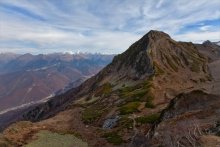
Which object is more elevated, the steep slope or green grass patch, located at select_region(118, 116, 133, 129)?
the steep slope

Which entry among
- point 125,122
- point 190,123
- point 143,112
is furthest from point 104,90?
point 190,123

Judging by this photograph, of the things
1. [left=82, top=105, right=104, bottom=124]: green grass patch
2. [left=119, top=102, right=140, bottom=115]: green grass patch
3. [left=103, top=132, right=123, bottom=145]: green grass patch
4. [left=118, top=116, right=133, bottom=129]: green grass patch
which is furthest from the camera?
[left=82, top=105, right=104, bottom=124]: green grass patch

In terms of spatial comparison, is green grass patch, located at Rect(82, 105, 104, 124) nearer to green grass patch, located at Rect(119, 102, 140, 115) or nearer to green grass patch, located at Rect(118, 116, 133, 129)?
green grass patch, located at Rect(119, 102, 140, 115)

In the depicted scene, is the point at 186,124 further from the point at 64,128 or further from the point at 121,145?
the point at 64,128

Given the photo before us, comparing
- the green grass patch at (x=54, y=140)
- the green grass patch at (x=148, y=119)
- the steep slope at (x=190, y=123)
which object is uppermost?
the steep slope at (x=190, y=123)

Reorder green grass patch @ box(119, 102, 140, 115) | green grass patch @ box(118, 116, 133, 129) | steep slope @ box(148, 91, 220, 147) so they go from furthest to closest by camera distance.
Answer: green grass patch @ box(119, 102, 140, 115) < green grass patch @ box(118, 116, 133, 129) < steep slope @ box(148, 91, 220, 147)

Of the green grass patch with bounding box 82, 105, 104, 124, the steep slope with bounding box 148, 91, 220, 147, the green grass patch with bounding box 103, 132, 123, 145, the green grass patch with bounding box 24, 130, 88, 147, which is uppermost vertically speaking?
the steep slope with bounding box 148, 91, 220, 147

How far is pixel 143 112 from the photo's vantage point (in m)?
110

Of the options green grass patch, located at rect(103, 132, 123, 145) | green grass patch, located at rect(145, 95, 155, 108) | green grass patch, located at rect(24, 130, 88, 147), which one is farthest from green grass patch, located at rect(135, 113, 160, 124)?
green grass patch, located at rect(145, 95, 155, 108)

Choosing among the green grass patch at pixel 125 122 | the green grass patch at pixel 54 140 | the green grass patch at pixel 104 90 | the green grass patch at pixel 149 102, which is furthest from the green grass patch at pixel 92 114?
the green grass patch at pixel 54 140

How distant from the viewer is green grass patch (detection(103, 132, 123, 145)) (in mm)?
82431

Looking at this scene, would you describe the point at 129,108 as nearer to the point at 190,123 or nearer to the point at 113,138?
the point at 113,138

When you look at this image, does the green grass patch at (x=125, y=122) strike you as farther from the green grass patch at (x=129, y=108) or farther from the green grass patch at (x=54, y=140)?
the green grass patch at (x=54, y=140)

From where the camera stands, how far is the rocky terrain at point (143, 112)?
60309 millimetres
